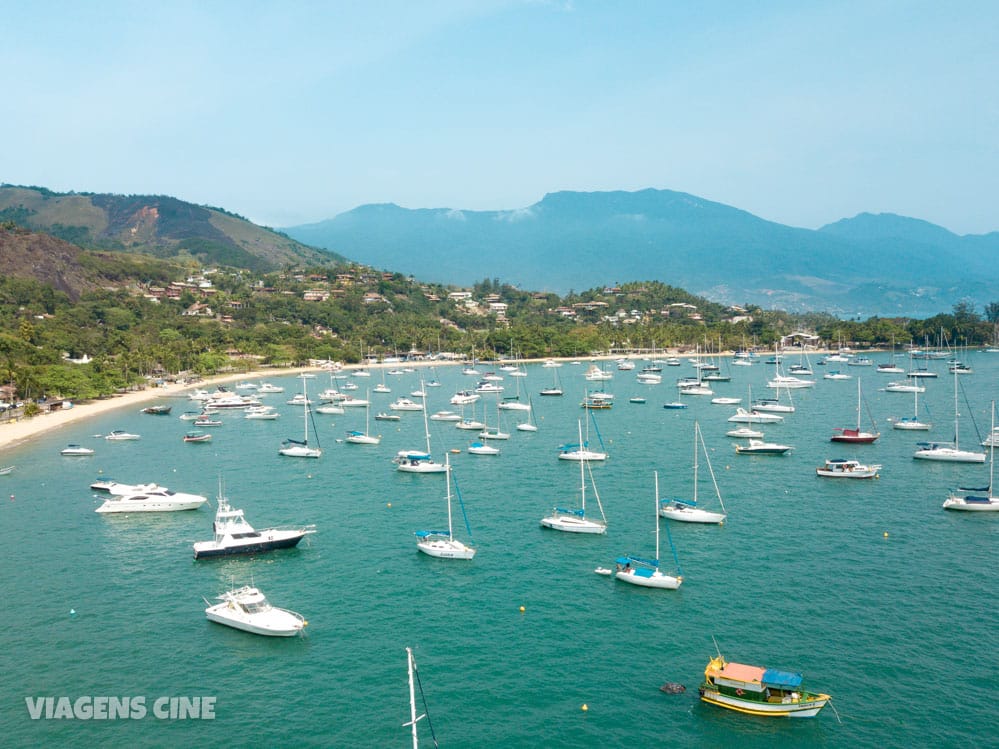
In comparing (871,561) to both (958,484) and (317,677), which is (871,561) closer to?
(958,484)

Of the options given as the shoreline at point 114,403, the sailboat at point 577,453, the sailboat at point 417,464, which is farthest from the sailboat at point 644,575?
the shoreline at point 114,403

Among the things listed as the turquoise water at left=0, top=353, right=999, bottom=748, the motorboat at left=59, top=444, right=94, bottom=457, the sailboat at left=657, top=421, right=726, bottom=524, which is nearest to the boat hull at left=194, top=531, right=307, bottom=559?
the turquoise water at left=0, top=353, right=999, bottom=748

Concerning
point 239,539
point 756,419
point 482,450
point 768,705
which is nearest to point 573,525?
point 239,539

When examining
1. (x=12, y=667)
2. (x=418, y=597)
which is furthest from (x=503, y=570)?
(x=12, y=667)

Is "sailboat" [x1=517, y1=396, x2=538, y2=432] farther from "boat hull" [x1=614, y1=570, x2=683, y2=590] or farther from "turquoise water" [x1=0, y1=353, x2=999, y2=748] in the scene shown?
"boat hull" [x1=614, y1=570, x2=683, y2=590]

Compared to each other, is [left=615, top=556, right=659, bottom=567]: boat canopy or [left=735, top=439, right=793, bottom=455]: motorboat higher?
[left=735, top=439, right=793, bottom=455]: motorboat

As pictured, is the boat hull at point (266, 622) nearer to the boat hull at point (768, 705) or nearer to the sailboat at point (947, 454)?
the boat hull at point (768, 705)
